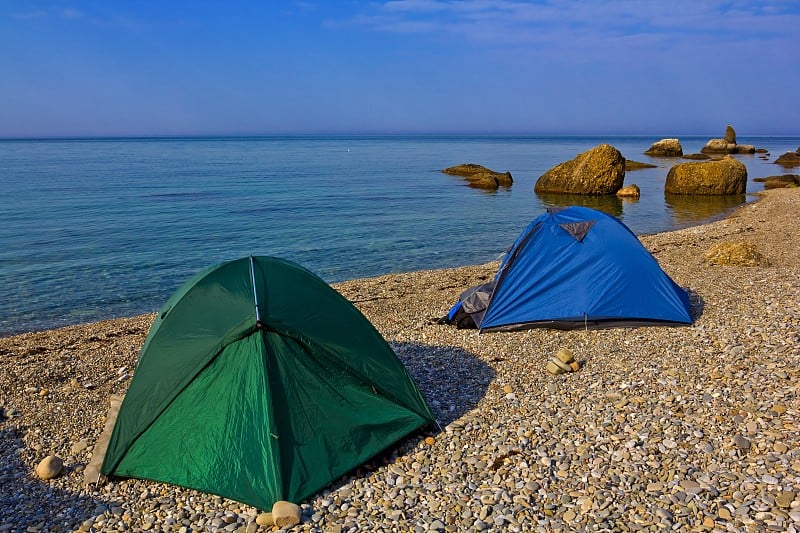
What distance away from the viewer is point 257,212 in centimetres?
3425

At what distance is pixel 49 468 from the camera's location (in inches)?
264

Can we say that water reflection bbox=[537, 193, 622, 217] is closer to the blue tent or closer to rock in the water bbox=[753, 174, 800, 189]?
rock in the water bbox=[753, 174, 800, 189]

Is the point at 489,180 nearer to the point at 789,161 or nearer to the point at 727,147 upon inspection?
the point at 789,161

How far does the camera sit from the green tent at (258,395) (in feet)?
20.6

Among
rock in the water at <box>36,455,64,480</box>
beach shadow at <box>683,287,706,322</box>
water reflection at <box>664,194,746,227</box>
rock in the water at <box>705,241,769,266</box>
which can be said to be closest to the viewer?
rock in the water at <box>36,455,64,480</box>

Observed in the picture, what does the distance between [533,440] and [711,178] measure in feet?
130

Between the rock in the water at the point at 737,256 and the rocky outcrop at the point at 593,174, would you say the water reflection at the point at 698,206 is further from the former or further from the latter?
the rock in the water at the point at 737,256

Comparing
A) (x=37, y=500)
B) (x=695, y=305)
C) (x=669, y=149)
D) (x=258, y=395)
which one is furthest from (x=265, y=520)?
(x=669, y=149)

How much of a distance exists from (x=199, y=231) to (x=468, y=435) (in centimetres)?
2320

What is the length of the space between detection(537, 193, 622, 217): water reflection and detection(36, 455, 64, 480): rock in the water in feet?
110

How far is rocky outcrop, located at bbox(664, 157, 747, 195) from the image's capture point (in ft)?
134

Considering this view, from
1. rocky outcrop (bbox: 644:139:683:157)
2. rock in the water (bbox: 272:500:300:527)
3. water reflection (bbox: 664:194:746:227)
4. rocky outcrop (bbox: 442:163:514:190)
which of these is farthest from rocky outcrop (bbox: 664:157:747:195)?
rocky outcrop (bbox: 644:139:683:157)

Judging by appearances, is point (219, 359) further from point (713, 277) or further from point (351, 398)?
point (713, 277)

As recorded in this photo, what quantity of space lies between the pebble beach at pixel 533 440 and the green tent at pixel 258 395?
9.3 inches
